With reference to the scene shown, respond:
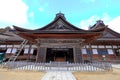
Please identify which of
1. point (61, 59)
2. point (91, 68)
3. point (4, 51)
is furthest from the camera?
point (4, 51)

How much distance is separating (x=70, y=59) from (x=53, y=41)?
3.46 meters

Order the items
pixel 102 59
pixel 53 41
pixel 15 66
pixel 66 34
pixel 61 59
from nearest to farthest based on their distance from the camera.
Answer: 1. pixel 15 66
2. pixel 66 34
3. pixel 53 41
4. pixel 61 59
5. pixel 102 59

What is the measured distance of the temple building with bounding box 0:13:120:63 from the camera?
1213cm

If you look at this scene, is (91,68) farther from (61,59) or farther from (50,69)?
(61,59)

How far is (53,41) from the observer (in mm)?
13391

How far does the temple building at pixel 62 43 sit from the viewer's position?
39.8 feet

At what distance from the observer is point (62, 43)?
13328 mm

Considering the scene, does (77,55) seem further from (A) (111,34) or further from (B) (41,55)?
(A) (111,34)

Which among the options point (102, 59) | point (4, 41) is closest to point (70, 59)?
point (102, 59)

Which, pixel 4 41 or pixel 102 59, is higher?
pixel 4 41

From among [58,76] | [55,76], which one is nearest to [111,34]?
[58,76]

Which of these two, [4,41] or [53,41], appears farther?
[4,41]

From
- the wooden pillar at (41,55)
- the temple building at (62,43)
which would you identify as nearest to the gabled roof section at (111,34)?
the temple building at (62,43)

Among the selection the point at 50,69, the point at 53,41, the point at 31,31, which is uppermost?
the point at 31,31
